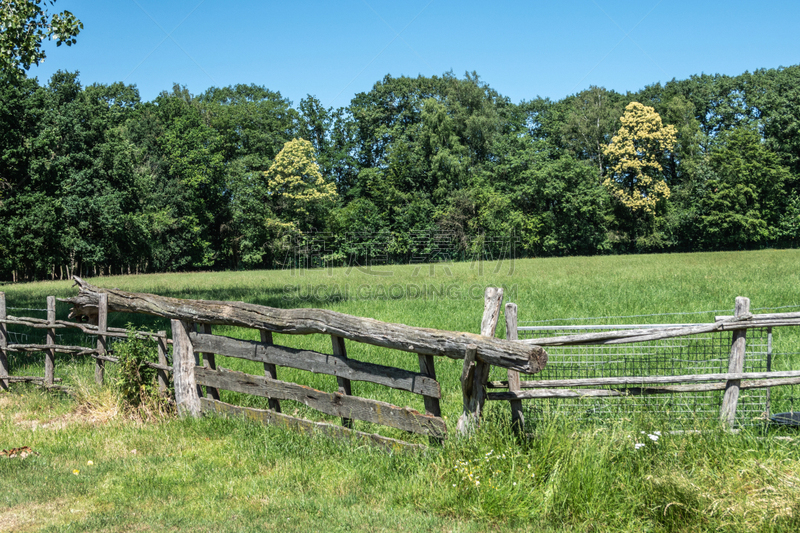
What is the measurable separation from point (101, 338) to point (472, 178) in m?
54.7

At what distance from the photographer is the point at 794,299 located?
54.0 ft

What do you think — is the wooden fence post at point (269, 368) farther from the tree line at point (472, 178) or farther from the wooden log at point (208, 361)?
the tree line at point (472, 178)

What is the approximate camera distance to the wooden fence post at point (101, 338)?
819 centimetres

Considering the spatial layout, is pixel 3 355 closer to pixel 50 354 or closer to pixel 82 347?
pixel 50 354

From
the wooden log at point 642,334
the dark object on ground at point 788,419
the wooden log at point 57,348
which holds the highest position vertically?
the wooden log at point 642,334

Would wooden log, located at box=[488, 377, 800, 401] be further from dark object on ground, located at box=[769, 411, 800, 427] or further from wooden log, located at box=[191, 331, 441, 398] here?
wooden log, located at box=[191, 331, 441, 398]

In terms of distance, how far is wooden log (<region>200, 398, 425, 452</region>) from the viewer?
561cm

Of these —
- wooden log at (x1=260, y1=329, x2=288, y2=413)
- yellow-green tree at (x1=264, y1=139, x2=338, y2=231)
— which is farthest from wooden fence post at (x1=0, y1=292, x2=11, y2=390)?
yellow-green tree at (x1=264, y1=139, x2=338, y2=231)

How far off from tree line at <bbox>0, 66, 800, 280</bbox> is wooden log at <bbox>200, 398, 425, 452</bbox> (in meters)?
43.8

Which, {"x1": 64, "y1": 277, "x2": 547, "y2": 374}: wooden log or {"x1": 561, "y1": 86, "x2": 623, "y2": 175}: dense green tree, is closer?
{"x1": 64, "y1": 277, "x2": 547, "y2": 374}: wooden log

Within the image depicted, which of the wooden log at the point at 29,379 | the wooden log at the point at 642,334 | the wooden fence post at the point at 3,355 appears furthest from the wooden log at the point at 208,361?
the wooden fence post at the point at 3,355

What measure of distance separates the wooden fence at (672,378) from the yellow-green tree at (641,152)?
5315 cm

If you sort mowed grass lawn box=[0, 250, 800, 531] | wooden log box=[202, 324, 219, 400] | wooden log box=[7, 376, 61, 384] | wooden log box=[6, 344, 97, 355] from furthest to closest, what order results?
wooden log box=[7, 376, 61, 384], wooden log box=[6, 344, 97, 355], wooden log box=[202, 324, 219, 400], mowed grass lawn box=[0, 250, 800, 531]

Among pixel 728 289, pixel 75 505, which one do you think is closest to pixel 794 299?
pixel 728 289
